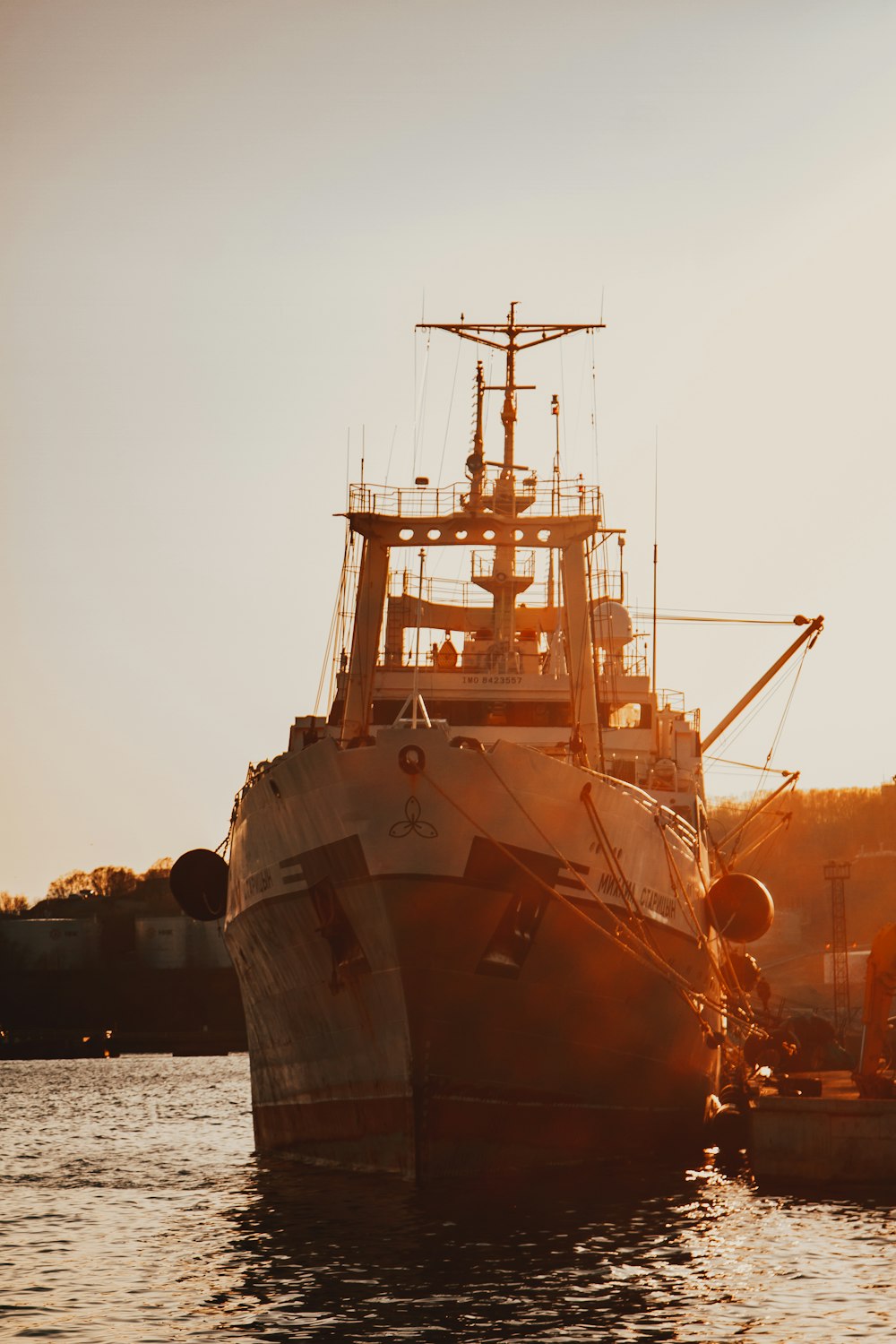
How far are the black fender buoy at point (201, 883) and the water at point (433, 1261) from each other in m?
5.61

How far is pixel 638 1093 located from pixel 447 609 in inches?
518

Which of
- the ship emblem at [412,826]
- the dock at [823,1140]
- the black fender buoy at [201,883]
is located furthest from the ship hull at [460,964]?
the black fender buoy at [201,883]

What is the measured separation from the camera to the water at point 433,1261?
15305 mm

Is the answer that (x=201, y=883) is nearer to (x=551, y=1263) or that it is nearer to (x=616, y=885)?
(x=616, y=885)

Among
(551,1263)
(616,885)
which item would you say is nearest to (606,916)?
(616,885)

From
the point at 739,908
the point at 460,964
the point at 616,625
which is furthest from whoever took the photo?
the point at 616,625

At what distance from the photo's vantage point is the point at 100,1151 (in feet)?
105

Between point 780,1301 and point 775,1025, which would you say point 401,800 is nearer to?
point 780,1301

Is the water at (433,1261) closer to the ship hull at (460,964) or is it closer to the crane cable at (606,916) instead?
the ship hull at (460,964)

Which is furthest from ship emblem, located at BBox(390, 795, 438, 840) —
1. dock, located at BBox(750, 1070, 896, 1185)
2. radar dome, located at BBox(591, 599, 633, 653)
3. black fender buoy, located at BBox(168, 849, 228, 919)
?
radar dome, located at BBox(591, 599, 633, 653)

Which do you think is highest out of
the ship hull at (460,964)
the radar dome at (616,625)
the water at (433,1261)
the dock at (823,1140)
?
the radar dome at (616,625)

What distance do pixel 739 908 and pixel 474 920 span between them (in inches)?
295

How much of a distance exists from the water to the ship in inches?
42.6

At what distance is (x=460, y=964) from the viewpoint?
71.2ft
